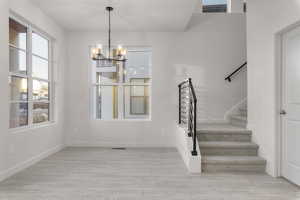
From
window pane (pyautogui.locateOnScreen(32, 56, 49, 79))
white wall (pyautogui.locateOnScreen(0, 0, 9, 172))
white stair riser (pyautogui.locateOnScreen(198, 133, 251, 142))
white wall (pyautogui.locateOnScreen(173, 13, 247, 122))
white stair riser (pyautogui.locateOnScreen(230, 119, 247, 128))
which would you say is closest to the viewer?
white wall (pyautogui.locateOnScreen(0, 0, 9, 172))

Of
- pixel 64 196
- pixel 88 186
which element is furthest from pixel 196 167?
pixel 64 196

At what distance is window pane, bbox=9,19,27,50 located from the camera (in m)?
3.88

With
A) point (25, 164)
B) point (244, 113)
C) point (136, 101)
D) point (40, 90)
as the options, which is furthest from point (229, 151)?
point (40, 90)

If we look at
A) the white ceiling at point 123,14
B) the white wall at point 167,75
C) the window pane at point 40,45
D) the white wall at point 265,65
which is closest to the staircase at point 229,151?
the white wall at point 265,65

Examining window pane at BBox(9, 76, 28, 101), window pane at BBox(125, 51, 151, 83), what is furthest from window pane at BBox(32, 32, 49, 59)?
window pane at BBox(125, 51, 151, 83)

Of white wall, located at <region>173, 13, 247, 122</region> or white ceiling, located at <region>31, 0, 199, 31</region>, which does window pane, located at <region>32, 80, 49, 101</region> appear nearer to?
white ceiling, located at <region>31, 0, 199, 31</region>

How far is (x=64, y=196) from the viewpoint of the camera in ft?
9.45

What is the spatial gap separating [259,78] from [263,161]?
1345mm

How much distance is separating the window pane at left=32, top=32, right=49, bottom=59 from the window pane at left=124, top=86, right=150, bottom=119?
6.67 ft

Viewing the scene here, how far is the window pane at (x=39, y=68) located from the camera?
4629 millimetres

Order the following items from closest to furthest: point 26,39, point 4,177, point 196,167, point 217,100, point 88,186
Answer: point 88,186 < point 4,177 < point 196,167 < point 26,39 < point 217,100

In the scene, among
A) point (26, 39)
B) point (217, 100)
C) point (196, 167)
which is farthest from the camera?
point (217, 100)

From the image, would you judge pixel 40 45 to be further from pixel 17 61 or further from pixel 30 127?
pixel 30 127

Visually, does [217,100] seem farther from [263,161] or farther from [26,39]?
[26,39]
